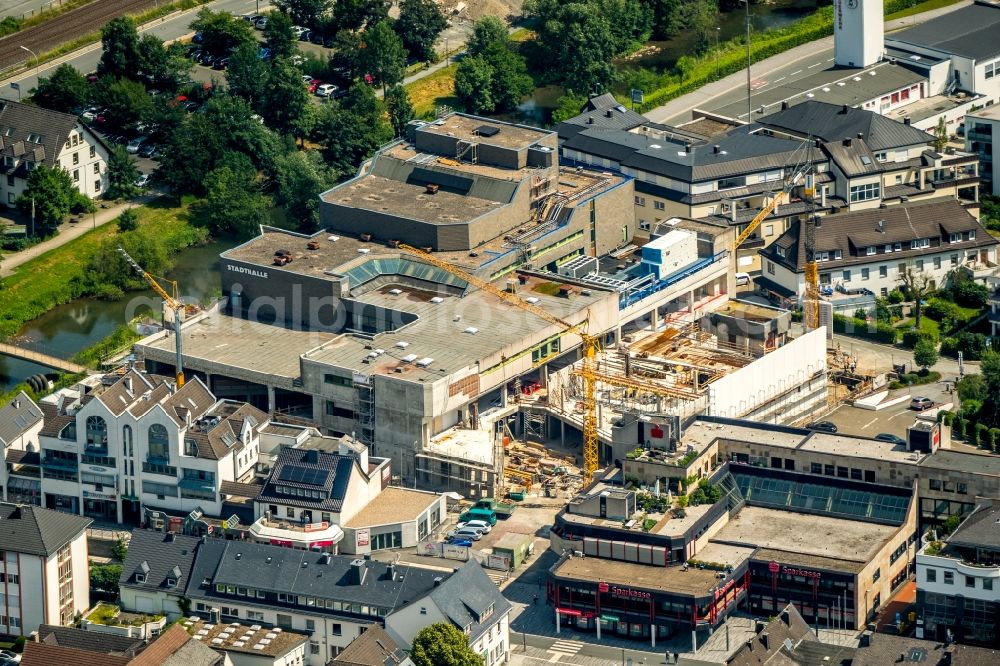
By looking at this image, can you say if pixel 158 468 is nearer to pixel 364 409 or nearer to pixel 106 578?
pixel 106 578

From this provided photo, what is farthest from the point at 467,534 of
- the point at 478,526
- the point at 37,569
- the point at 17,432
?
the point at 17,432

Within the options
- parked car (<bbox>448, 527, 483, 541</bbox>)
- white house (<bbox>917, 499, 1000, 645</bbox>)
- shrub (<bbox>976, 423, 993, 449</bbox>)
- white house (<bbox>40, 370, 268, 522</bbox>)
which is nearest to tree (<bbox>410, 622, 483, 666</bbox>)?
parked car (<bbox>448, 527, 483, 541</bbox>)

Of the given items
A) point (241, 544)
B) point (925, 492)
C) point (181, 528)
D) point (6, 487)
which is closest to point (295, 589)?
point (241, 544)

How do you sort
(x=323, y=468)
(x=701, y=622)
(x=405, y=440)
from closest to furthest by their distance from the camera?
(x=701, y=622) < (x=323, y=468) < (x=405, y=440)

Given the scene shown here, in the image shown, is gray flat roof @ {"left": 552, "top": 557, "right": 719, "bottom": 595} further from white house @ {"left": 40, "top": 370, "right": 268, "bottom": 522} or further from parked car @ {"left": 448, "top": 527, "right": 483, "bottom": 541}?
white house @ {"left": 40, "top": 370, "right": 268, "bottom": 522}

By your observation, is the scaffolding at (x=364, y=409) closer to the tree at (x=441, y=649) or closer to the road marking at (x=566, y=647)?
the road marking at (x=566, y=647)

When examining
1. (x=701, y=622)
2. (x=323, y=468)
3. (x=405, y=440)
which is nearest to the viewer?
(x=701, y=622)

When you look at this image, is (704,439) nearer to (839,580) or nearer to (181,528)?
(839,580)
